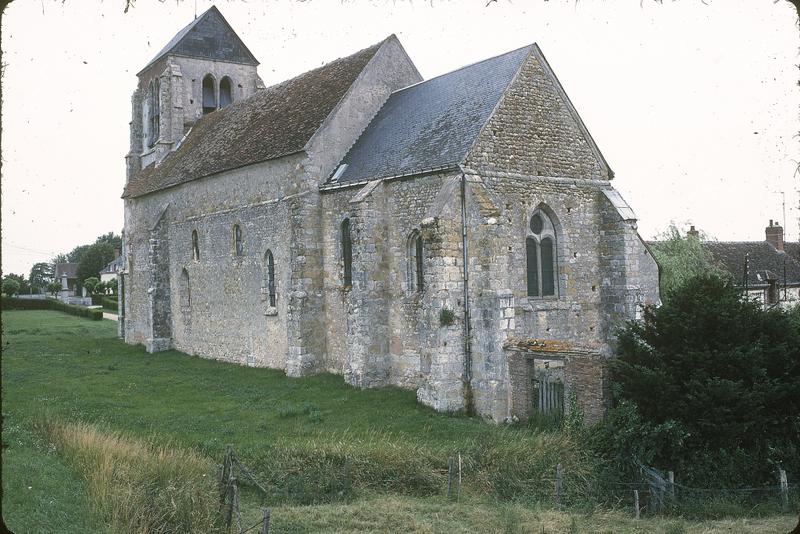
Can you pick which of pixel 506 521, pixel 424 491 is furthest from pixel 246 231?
pixel 506 521

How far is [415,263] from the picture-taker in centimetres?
1895

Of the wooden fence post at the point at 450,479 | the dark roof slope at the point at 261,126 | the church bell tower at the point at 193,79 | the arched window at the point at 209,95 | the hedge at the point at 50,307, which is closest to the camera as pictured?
the wooden fence post at the point at 450,479

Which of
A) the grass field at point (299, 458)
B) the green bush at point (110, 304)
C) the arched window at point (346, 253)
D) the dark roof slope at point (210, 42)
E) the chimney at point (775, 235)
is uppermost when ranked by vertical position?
the dark roof slope at point (210, 42)

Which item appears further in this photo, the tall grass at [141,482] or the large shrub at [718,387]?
the large shrub at [718,387]

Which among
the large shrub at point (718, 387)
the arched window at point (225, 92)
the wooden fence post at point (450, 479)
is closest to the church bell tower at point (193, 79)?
the arched window at point (225, 92)

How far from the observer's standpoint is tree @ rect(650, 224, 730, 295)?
103ft

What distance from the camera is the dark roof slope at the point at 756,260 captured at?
134ft

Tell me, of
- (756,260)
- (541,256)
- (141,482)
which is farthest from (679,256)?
(141,482)

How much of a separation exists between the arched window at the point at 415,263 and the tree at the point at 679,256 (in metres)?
15.9

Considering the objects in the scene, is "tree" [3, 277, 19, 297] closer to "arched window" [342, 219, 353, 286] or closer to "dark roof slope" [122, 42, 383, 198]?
"dark roof slope" [122, 42, 383, 198]

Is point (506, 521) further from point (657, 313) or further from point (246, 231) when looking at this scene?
point (246, 231)

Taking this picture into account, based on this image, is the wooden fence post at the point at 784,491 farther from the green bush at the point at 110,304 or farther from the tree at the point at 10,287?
the tree at the point at 10,287

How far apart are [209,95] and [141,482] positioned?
27.6 m

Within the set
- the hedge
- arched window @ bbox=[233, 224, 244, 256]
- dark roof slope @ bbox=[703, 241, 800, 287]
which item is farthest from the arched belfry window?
the hedge
